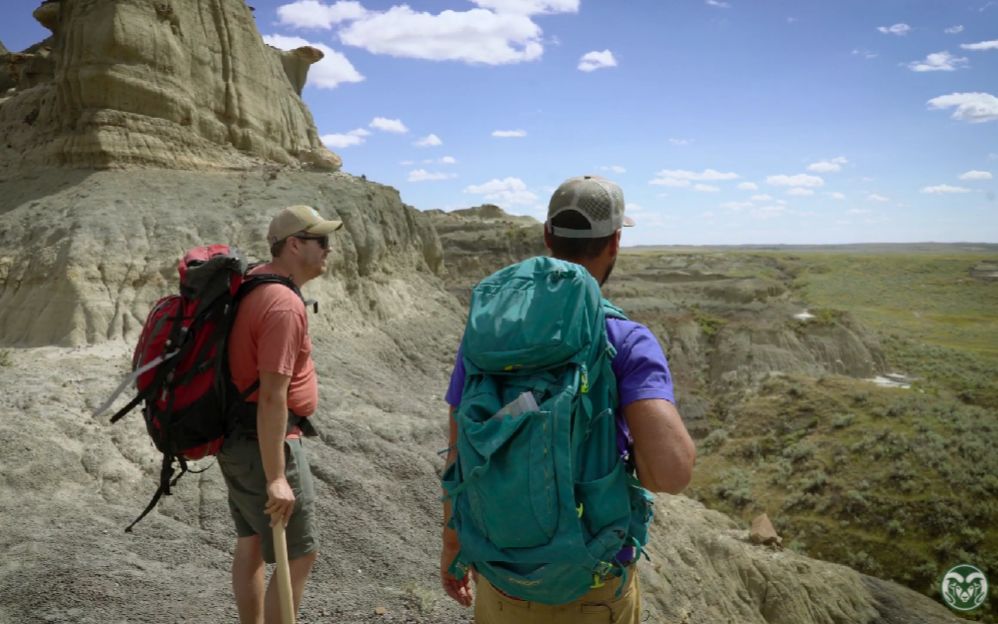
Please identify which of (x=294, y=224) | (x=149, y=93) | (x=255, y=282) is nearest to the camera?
(x=255, y=282)

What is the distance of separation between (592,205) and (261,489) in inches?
82.6

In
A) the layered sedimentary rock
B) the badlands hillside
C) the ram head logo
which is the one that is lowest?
the ram head logo

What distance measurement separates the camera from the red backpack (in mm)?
2924

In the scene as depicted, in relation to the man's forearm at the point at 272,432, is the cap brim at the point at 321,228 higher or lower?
higher

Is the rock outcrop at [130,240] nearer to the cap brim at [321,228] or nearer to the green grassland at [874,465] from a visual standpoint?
the cap brim at [321,228]

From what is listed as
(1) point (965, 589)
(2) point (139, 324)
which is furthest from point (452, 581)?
(1) point (965, 589)

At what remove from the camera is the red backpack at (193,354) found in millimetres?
2924

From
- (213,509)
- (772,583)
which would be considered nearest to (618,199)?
(213,509)

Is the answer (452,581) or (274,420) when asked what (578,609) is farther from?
(274,420)

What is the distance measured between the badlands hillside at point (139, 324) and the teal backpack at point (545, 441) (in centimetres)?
338

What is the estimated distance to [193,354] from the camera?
9.70 ft

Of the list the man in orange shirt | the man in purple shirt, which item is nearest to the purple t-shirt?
the man in purple shirt

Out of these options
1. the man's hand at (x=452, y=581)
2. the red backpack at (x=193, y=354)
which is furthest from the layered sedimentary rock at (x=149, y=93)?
the man's hand at (x=452, y=581)

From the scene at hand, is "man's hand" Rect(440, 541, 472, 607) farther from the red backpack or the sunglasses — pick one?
the sunglasses
